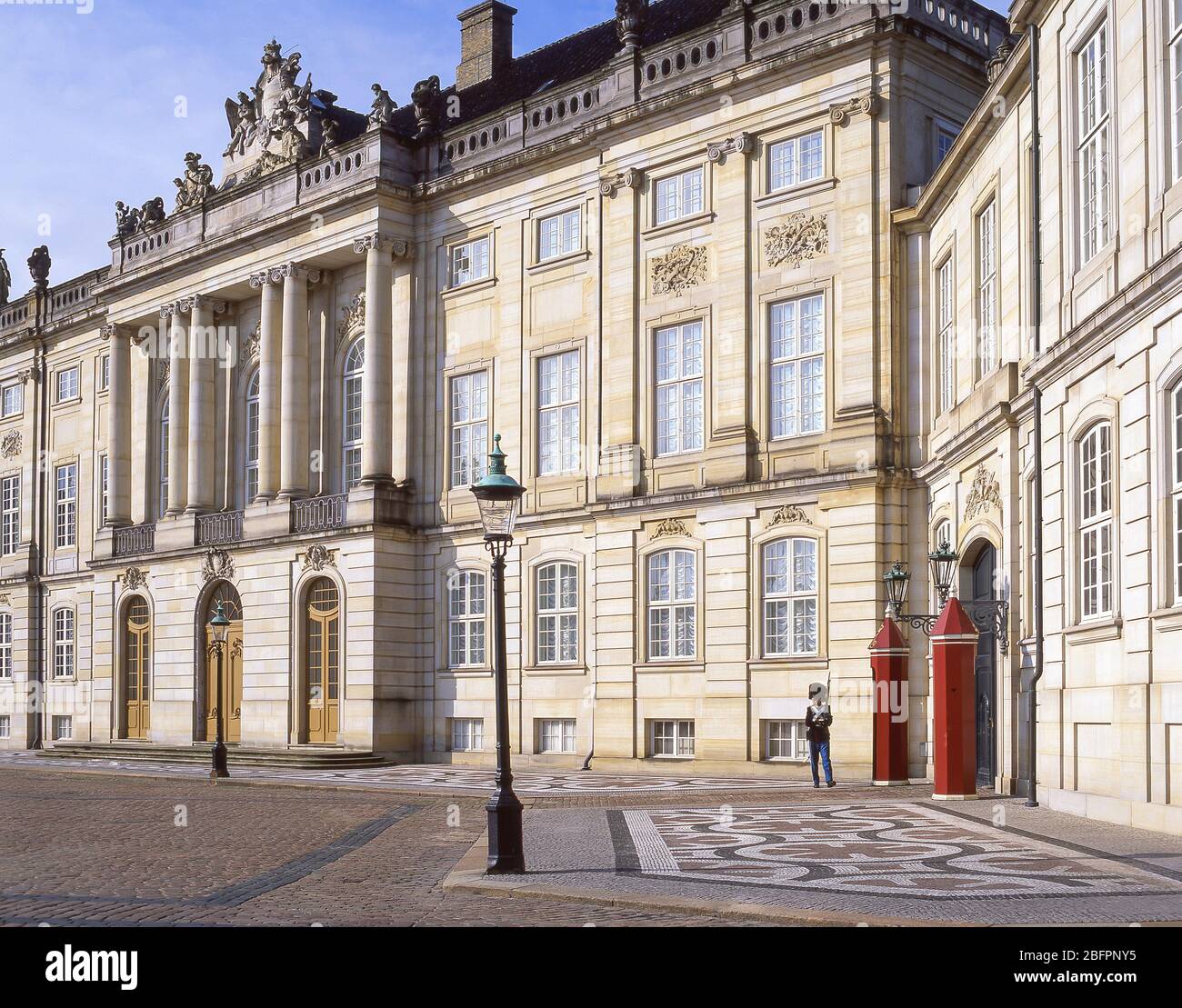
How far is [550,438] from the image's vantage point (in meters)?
34.9

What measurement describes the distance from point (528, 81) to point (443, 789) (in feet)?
71.3

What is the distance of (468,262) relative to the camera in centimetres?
→ 3731

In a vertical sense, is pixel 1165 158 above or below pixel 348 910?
above

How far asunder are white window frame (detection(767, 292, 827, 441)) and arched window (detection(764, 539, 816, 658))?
2.31 m

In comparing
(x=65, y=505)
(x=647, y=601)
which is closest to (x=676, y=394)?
(x=647, y=601)

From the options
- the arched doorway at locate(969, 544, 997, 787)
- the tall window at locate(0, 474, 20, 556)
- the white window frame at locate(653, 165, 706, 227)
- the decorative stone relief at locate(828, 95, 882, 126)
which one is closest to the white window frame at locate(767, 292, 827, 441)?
the white window frame at locate(653, 165, 706, 227)

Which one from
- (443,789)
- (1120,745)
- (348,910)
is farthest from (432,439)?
(348,910)

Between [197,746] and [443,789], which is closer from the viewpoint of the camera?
[443,789]

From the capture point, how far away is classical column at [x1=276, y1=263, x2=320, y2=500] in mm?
39312

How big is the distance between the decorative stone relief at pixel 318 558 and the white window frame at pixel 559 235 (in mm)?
8922

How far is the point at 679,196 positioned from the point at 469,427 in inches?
314

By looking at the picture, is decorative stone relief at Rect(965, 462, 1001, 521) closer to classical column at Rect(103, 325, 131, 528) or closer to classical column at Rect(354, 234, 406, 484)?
classical column at Rect(354, 234, 406, 484)
